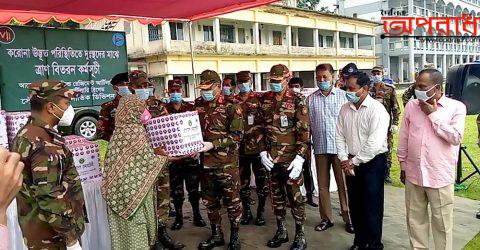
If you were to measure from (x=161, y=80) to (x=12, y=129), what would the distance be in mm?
16596

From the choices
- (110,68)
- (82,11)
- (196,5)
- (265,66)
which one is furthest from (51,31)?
(265,66)

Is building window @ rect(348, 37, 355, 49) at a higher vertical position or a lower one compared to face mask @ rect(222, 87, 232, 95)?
higher

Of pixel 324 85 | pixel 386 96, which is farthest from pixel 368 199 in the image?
pixel 386 96

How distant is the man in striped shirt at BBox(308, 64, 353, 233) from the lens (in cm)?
418

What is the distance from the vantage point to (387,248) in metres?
3.73

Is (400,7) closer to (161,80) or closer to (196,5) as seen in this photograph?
(161,80)

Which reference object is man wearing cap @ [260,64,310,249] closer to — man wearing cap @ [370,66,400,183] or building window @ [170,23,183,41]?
man wearing cap @ [370,66,400,183]

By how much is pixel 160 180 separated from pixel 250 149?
1.27 m

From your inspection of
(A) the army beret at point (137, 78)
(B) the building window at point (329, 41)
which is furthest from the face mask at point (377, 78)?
(B) the building window at point (329, 41)

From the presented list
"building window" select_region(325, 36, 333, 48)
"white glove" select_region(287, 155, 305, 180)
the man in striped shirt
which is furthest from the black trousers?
"building window" select_region(325, 36, 333, 48)

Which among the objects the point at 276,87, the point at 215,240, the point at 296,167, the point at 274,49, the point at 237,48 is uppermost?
the point at 274,49

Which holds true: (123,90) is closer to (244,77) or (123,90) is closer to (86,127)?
(244,77)

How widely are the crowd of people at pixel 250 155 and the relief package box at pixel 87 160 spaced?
0.28 m

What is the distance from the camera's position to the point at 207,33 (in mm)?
22438
